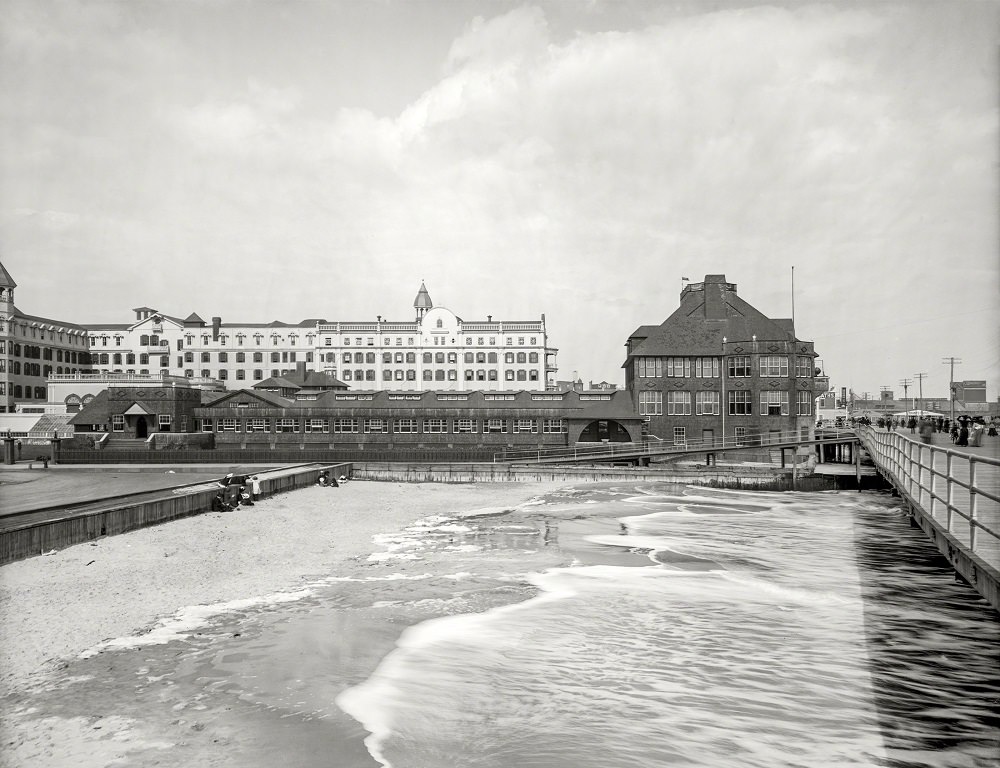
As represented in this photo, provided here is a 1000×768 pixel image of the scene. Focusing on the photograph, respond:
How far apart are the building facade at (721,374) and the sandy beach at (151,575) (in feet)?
120

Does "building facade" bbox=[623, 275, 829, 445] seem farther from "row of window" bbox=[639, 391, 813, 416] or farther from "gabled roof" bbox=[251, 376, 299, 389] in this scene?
"gabled roof" bbox=[251, 376, 299, 389]

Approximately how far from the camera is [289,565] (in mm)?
18703

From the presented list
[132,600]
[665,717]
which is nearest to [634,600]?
[665,717]

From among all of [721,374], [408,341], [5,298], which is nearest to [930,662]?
[721,374]

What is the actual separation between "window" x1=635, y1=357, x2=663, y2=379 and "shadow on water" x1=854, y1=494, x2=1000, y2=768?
44.4 m

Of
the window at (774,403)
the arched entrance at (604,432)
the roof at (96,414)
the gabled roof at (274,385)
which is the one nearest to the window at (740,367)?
the window at (774,403)

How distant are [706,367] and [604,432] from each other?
1095 centimetres

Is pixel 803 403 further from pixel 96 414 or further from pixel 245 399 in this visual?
pixel 96 414

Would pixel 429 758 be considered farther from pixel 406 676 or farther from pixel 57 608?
pixel 57 608

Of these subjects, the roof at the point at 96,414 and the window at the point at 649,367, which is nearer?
the window at the point at 649,367

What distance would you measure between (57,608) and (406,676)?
7821mm

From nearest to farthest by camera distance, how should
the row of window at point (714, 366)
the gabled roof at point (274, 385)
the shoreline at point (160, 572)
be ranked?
the shoreline at point (160, 572) < the row of window at point (714, 366) < the gabled roof at point (274, 385)

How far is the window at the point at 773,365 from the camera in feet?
200

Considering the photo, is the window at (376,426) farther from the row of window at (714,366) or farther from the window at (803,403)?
the window at (803,403)
